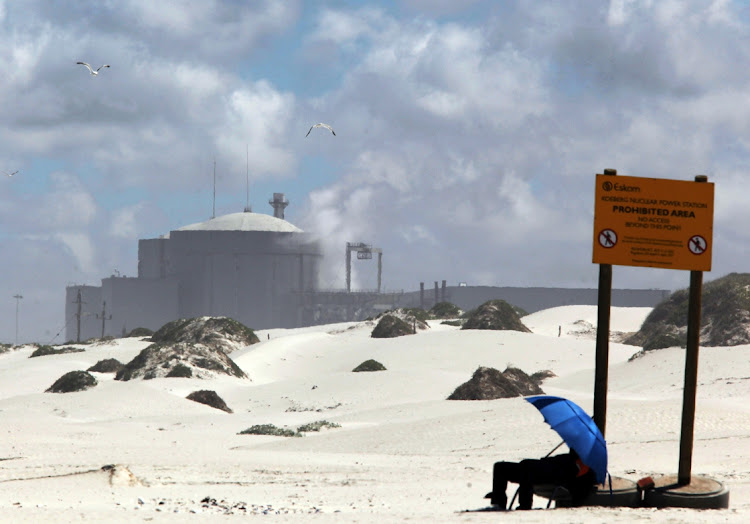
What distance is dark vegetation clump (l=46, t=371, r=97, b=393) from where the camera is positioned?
32.5 m

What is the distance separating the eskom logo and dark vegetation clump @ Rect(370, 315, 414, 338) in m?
41.6

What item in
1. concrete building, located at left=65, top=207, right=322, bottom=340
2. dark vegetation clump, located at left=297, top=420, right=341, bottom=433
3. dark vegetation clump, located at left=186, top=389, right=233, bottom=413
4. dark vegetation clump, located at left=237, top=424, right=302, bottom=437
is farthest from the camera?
concrete building, located at left=65, top=207, right=322, bottom=340

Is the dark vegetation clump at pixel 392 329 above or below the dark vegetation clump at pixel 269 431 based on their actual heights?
above

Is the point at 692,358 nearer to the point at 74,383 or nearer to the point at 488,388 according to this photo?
the point at 488,388

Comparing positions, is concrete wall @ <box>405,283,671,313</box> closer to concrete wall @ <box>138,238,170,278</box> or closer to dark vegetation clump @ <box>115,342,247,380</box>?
concrete wall @ <box>138,238,170,278</box>

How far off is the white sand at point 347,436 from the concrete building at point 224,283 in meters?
64.6

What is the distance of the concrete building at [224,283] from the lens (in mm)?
113000

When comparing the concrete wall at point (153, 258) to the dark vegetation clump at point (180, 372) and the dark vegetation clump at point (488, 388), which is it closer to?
the dark vegetation clump at point (180, 372)

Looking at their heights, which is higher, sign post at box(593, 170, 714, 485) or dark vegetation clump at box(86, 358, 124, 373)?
sign post at box(593, 170, 714, 485)

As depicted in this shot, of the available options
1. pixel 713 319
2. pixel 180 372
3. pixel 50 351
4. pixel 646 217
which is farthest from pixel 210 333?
pixel 646 217

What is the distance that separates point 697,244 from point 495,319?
42.7 metres

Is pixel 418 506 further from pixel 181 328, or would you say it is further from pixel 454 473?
pixel 181 328

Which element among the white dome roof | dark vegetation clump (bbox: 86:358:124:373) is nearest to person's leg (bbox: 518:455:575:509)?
dark vegetation clump (bbox: 86:358:124:373)

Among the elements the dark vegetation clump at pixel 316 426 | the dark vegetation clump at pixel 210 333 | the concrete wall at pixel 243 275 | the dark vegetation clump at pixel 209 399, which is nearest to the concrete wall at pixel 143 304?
the concrete wall at pixel 243 275
